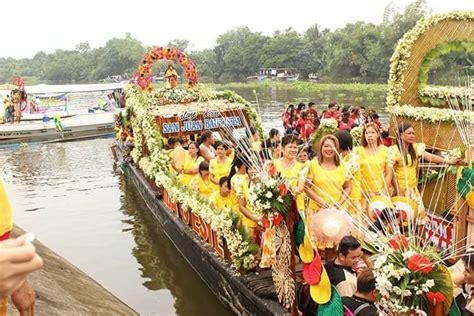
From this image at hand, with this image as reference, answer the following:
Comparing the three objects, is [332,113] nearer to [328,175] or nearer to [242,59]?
[328,175]

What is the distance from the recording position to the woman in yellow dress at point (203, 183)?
23.1 feet

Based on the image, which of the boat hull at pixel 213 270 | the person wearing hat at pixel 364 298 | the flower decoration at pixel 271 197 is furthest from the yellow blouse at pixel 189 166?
the person wearing hat at pixel 364 298

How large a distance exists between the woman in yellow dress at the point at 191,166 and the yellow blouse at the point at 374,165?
2989mm

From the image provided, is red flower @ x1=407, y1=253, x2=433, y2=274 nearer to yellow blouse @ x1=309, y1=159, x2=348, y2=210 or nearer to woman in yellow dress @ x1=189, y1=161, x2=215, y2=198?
yellow blouse @ x1=309, y1=159, x2=348, y2=210

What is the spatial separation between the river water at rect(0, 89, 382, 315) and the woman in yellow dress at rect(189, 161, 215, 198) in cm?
130

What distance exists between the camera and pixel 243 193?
5.40 m

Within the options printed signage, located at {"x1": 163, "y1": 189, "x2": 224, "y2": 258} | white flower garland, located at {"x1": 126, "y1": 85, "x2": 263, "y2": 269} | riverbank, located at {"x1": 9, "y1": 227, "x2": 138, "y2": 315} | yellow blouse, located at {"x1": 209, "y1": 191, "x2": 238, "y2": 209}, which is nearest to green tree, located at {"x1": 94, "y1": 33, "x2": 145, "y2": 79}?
white flower garland, located at {"x1": 126, "y1": 85, "x2": 263, "y2": 269}

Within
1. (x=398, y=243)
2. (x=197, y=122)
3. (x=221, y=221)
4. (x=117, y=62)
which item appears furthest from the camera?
(x=117, y=62)

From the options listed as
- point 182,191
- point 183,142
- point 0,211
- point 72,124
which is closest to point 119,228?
point 183,142

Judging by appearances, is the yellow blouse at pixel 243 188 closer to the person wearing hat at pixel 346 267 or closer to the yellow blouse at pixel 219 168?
the yellow blouse at pixel 219 168

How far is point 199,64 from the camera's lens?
71.4 metres

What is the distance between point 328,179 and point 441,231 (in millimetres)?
1421

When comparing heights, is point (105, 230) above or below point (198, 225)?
below

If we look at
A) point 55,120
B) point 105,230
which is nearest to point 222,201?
point 105,230
